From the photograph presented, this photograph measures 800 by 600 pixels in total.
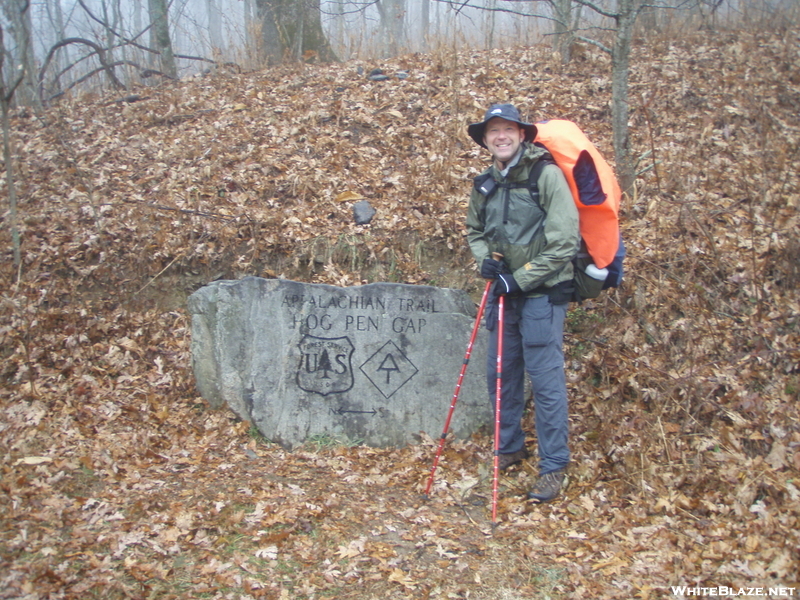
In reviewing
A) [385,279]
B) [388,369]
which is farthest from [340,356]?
[385,279]

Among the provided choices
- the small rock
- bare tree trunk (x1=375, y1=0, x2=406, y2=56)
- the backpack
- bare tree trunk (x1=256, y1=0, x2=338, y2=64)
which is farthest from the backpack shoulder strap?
bare tree trunk (x1=256, y1=0, x2=338, y2=64)

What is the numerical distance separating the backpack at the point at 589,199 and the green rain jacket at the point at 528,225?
76 millimetres

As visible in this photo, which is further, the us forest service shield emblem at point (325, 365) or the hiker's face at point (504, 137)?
the us forest service shield emblem at point (325, 365)

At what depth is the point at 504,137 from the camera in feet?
14.5

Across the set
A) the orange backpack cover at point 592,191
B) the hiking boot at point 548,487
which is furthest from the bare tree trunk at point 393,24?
the hiking boot at point 548,487

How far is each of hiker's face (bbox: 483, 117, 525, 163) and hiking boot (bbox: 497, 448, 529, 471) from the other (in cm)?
233

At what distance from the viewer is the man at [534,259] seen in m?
4.28

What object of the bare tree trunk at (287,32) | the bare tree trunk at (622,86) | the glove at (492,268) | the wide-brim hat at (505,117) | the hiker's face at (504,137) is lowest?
Answer: the glove at (492,268)

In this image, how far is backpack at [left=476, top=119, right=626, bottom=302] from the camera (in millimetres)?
4289

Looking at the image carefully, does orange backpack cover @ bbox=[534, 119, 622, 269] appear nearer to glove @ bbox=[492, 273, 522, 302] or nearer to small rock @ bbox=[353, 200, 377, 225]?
glove @ bbox=[492, 273, 522, 302]

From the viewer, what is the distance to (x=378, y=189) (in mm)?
→ 7520

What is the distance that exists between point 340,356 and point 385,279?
4.47 feet

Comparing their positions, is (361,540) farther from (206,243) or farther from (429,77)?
(429,77)

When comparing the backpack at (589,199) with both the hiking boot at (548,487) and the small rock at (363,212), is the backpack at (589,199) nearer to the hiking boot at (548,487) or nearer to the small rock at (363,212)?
the hiking boot at (548,487)
